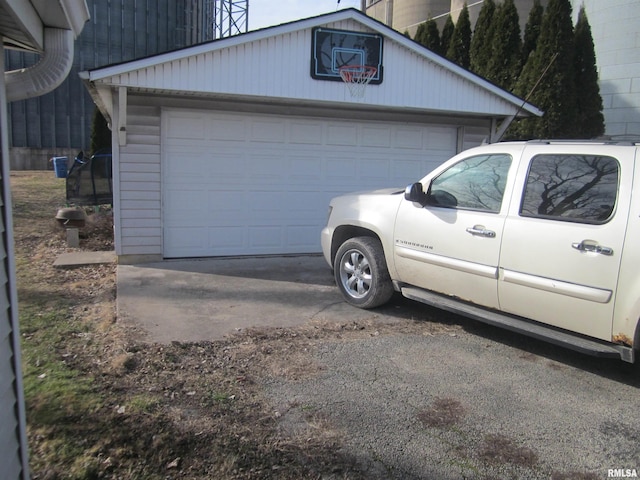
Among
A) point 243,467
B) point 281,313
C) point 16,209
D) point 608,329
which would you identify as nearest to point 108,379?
point 243,467

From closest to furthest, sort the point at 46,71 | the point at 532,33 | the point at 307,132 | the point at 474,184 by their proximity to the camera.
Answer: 1. the point at 46,71
2. the point at 474,184
3. the point at 307,132
4. the point at 532,33

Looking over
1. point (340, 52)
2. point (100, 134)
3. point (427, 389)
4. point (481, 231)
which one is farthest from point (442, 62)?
point (100, 134)

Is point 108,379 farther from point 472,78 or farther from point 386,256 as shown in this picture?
point 472,78

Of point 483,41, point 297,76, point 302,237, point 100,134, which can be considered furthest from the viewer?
point 100,134

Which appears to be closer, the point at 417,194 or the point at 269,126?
→ the point at 417,194

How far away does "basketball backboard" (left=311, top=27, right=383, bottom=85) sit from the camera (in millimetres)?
8719

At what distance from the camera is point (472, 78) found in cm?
953

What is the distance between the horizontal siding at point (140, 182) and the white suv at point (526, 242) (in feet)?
13.0

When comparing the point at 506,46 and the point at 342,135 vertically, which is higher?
the point at 506,46

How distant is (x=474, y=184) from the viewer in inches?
207

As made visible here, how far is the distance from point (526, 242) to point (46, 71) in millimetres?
3745

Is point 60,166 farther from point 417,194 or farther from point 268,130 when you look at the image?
point 417,194

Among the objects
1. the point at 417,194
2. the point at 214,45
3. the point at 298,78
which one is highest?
the point at 214,45

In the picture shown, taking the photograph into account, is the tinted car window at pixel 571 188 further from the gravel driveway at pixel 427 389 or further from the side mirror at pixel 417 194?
the gravel driveway at pixel 427 389
